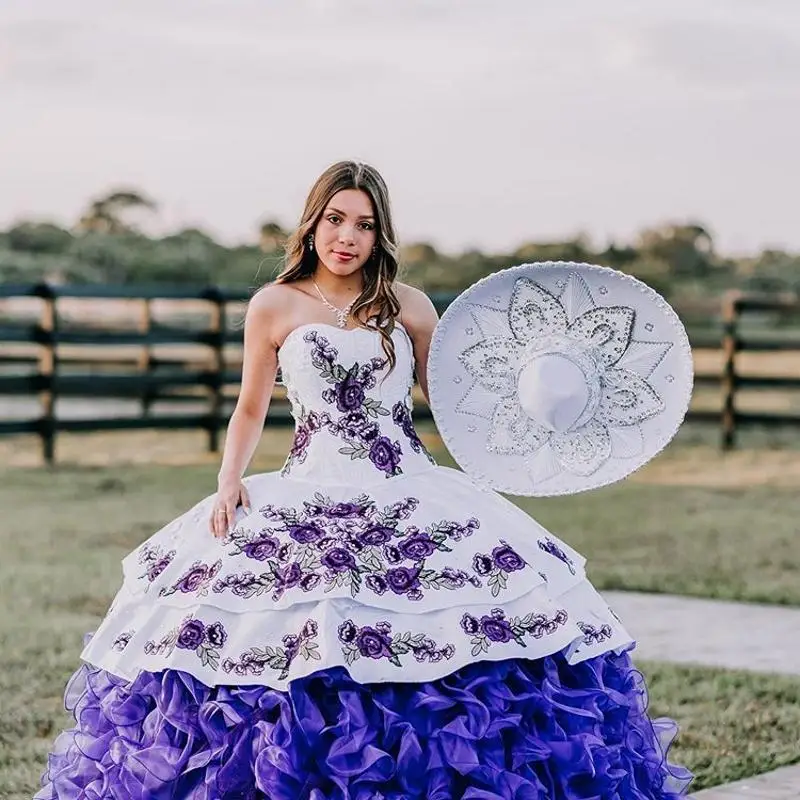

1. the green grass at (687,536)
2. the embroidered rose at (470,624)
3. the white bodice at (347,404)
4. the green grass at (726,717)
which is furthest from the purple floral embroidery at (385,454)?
the green grass at (687,536)

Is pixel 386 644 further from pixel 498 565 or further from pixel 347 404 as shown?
pixel 347 404

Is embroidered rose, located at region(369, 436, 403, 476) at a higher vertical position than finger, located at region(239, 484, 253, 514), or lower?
higher

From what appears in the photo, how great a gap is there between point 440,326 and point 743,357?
24.8m

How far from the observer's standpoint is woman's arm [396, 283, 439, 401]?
4.07 metres

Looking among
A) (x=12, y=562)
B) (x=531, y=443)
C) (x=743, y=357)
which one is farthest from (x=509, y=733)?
(x=743, y=357)

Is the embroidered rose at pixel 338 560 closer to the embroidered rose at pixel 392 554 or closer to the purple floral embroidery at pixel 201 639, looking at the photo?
the embroidered rose at pixel 392 554

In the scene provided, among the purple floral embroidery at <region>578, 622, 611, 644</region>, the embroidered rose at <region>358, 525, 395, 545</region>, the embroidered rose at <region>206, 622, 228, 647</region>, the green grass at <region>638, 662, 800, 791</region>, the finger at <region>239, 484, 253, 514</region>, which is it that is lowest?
the green grass at <region>638, 662, 800, 791</region>

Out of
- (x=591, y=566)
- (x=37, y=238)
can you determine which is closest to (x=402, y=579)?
(x=591, y=566)

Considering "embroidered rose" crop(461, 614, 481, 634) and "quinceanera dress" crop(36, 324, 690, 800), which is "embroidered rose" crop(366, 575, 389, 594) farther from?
"embroidered rose" crop(461, 614, 481, 634)

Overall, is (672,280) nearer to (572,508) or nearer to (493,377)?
(572,508)

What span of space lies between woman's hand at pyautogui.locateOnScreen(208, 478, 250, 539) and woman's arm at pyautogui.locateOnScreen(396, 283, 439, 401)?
0.51 metres

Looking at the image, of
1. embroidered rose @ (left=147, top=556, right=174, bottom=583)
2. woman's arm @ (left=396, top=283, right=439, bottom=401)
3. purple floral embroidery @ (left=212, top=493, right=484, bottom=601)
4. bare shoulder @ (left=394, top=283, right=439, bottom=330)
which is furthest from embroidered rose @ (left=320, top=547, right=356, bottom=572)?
bare shoulder @ (left=394, top=283, right=439, bottom=330)

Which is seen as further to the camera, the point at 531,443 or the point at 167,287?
the point at 167,287

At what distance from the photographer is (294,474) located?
396 cm
